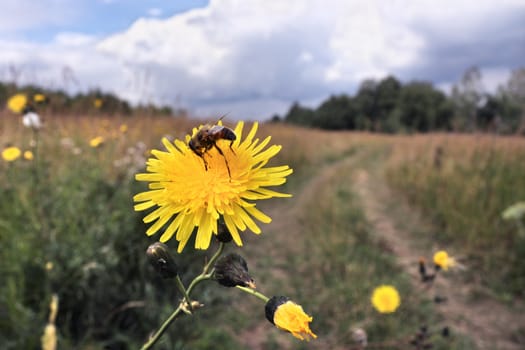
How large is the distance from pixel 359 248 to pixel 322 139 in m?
11.9

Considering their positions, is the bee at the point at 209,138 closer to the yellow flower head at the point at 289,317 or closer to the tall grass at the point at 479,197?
the yellow flower head at the point at 289,317

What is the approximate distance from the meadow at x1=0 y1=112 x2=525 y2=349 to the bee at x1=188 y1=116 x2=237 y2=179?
40 centimetres

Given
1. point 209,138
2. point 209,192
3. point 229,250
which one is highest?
point 209,138

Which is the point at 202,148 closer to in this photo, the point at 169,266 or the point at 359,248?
the point at 169,266

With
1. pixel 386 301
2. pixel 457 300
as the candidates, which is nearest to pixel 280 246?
pixel 457 300

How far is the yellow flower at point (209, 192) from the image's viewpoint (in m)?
0.86

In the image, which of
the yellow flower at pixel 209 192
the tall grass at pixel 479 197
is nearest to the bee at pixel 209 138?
the yellow flower at pixel 209 192

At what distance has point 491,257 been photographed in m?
4.48

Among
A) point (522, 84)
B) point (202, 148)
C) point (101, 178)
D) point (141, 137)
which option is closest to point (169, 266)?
point (202, 148)

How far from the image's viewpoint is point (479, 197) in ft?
17.6

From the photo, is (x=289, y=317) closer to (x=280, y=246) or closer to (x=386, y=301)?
(x=386, y=301)

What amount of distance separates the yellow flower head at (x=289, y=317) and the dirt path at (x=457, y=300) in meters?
3.27

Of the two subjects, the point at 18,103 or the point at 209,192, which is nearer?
the point at 209,192

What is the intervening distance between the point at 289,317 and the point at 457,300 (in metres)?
3.91
